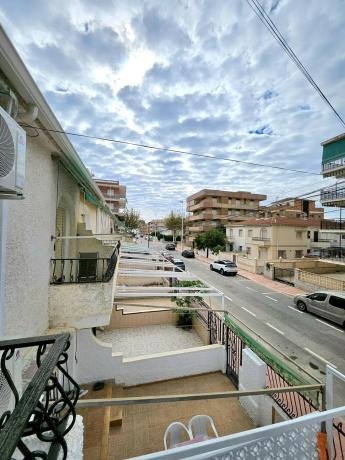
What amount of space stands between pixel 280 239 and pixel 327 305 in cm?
1789

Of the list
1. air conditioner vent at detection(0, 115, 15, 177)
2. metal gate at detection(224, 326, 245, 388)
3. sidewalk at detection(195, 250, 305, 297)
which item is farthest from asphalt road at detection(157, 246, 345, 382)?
air conditioner vent at detection(0, 115, 15, 177)

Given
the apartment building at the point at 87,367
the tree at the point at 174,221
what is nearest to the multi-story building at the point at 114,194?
the tree at the point at 174,221

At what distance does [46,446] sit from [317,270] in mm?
27057

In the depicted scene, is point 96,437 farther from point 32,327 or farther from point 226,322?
point 226,322

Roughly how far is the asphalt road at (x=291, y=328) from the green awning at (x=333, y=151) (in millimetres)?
10678

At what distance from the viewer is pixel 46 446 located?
1474 millimetres

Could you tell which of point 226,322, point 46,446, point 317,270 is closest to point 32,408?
point 46,446

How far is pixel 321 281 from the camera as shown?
1653cm

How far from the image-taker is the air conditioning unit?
5.97 ft

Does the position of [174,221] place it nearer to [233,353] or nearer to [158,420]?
[233,353]

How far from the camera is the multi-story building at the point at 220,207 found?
50.6 meters

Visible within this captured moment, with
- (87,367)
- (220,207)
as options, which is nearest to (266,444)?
(87,367)

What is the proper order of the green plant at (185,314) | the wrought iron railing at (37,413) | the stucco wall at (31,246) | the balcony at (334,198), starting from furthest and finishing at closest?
the balcony at (334,198) → the green plant at (185,314) → the stucco wall at (31,246) → the wrought iron railing at (37,413)

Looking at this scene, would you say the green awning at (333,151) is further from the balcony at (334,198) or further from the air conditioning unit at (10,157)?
the air conditioning unit at (10,157)
